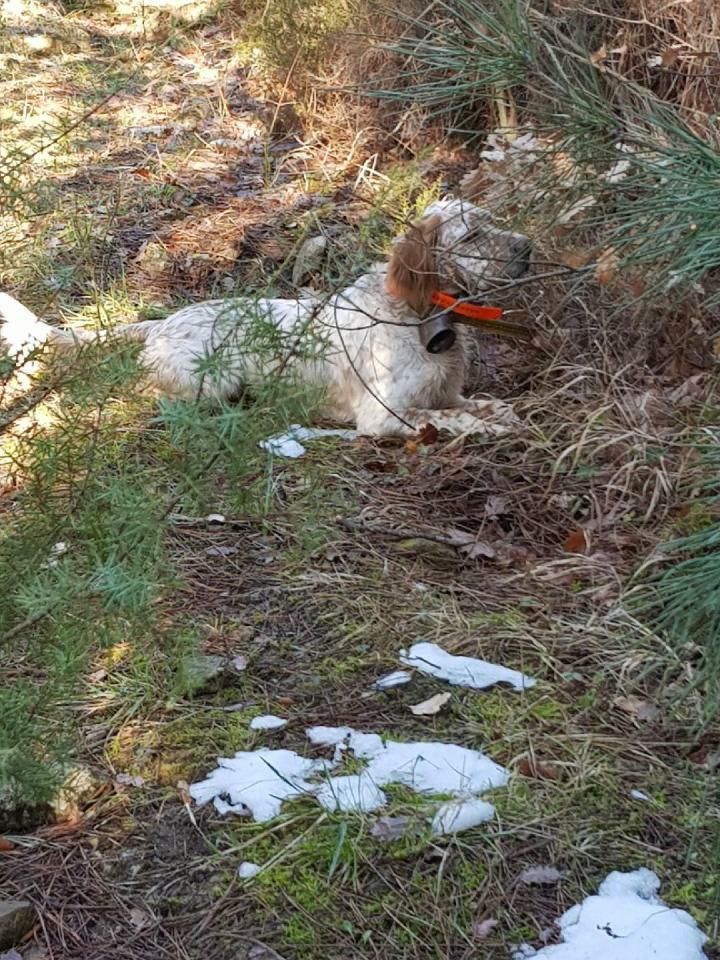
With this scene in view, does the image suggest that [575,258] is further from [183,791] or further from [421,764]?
[183,791]

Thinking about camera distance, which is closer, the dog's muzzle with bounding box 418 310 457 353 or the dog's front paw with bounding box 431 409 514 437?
the dog's front paw with bounding box 431 409 514 437

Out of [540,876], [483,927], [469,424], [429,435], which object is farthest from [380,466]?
[483,927]

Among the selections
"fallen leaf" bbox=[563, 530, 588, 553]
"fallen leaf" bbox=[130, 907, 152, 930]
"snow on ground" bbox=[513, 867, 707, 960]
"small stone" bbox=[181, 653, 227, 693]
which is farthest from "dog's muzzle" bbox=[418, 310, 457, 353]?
"fallen leaf" bbox=[130, 907, 152, 930]

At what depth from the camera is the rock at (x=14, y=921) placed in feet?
8.08

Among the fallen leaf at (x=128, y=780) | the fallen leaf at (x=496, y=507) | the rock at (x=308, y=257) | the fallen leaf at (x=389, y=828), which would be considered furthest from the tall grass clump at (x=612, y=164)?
the rock at (x=308, y=257)

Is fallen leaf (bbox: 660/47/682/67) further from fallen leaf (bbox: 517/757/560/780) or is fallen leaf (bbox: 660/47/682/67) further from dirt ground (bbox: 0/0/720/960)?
fallen leaf (bbox: 517/757/560/780)

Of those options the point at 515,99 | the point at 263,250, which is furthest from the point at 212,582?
the point at 263,250

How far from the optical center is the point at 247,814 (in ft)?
9.21

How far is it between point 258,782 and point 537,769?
0.70 meters

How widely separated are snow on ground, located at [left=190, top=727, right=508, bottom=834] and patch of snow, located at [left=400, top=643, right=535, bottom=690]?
11.6 inches

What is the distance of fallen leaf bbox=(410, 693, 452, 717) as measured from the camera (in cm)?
320

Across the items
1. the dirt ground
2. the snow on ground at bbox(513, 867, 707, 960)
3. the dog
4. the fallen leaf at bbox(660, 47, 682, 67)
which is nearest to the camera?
the snow on ground at bbox(513, 867, 707, 960)

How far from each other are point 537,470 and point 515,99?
5.44ft

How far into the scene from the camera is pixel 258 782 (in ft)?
9.52
